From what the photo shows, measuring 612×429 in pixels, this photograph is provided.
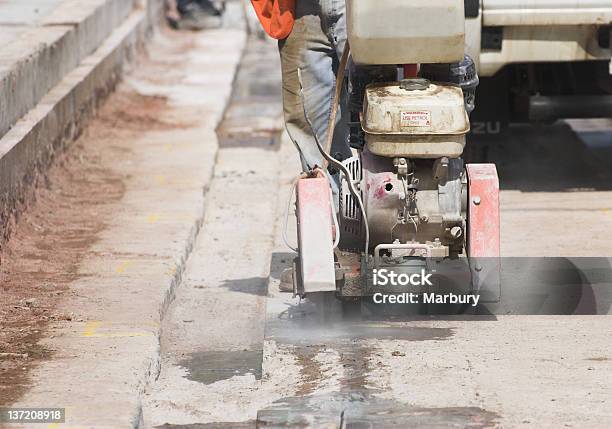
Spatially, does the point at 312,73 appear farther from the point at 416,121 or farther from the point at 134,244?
the point at 134,244

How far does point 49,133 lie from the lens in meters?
9.24

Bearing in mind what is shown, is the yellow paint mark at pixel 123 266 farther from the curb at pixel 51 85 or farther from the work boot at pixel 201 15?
the work boot at pixel 201 15

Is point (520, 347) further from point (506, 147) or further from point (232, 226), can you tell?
point (506, 147)

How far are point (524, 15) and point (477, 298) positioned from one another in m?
2.91

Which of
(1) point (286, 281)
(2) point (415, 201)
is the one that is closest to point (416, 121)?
(2) point (415, 201)

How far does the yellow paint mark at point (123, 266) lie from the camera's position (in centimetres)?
734

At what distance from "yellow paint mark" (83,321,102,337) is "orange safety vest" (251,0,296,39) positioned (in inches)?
61.3

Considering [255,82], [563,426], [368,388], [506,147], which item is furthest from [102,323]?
[255,82]

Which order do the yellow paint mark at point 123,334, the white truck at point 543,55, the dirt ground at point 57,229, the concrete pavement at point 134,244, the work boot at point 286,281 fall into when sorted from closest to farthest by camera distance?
the concrete pavement at point 134,244 → the dirt ground at point 57,229 → the yellow paint mark at point 123,334 → the work boot at point 286,281 → the white truck at point 543,55

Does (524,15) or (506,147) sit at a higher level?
(524,15)

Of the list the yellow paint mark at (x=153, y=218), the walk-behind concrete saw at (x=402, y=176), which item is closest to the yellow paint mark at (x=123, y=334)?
the walk-behind concrete saw at (x=402, y=176)

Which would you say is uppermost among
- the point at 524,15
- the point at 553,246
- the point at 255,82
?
the point at 524,15

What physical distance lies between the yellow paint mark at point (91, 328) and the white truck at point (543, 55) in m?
3.37

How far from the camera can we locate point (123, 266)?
293 inches
